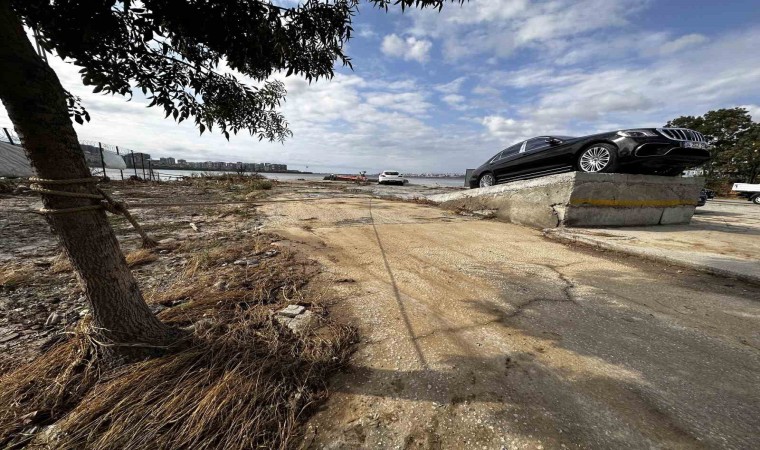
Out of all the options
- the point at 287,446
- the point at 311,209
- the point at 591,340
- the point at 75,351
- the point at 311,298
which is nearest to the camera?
the point at 287,446

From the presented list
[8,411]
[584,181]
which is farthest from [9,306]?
[584,181]

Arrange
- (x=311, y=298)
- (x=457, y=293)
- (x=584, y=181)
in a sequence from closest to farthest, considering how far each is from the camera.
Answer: (x=311, y=298)
(x=457, y=293)
(x=584, y=181)

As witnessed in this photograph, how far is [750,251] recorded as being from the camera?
171 inches

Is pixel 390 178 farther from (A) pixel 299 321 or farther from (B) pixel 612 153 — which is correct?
(A) pixel 299 321

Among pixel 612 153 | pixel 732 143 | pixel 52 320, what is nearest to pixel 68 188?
pixel 52 320

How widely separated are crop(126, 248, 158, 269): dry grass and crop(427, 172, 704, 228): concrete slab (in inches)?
269

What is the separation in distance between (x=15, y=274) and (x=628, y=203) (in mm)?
9382

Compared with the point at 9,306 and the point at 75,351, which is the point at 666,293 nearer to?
the point at 75,351

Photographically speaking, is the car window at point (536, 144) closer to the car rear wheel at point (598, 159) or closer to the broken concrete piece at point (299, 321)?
the car rear wheel at point (598, 159)

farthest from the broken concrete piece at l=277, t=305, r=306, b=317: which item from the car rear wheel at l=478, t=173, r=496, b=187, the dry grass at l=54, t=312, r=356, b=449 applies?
the car rear wheel at l=478, t=173, r=496, b=187

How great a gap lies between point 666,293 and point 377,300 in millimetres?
2994

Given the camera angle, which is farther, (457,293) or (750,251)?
(750,251)

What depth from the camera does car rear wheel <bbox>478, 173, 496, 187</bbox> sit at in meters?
8.47

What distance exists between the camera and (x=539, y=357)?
184 cm
